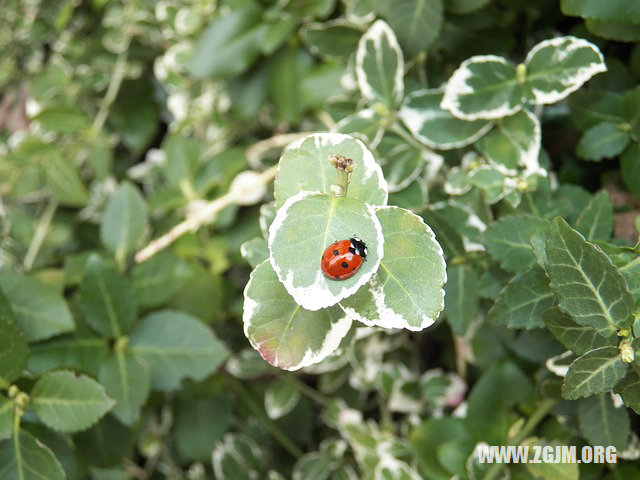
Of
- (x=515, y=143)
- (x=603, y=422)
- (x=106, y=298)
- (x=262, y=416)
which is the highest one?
(x=515, y=143)

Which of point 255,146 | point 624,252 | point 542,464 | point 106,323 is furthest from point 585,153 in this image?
point 106,323

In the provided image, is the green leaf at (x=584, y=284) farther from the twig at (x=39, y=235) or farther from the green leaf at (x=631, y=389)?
the twig at (x=39, y=235)

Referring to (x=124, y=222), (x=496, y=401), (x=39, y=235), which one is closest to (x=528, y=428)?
(x=496, y=401)

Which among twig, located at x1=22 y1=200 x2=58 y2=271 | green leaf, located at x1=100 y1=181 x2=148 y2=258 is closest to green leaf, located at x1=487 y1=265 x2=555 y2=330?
green leaf, located at x1=100 y1=181 x2=148 y2=258

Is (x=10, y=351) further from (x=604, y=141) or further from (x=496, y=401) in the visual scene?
(x=604, y=141)

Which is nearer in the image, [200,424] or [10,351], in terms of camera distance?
[10,351]

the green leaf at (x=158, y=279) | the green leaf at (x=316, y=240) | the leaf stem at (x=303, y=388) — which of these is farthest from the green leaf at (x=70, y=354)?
the green leaf at (x=316, y=240)

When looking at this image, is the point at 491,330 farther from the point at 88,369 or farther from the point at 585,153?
the point at 88,369
